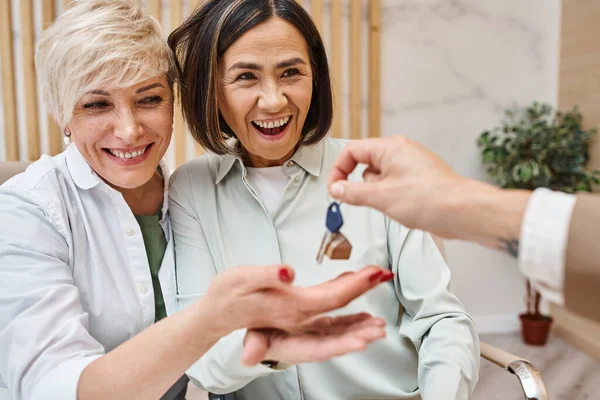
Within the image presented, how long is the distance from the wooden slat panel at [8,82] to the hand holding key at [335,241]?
244 centimetres

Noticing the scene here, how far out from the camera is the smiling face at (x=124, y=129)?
120 cm

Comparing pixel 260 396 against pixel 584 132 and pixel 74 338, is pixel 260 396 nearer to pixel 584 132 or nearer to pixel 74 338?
pixel 74 338

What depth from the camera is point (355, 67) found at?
3078 mm

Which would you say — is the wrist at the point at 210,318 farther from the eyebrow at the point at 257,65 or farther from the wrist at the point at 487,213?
the eyebrow at the point at 257,65

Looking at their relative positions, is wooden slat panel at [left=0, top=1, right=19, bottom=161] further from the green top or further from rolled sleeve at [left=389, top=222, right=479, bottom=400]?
rolled sleeve at [left=389, top=222, right=479, bottom=400]

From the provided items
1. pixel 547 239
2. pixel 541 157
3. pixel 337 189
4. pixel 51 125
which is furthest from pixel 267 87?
pixel 541 157

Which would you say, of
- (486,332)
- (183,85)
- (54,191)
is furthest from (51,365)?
(486,332)

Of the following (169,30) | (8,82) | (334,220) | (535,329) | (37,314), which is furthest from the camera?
(535,329)

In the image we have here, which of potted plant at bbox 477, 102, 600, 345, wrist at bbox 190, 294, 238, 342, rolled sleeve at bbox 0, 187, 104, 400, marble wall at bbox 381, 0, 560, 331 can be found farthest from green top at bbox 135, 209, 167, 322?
potted plant at bbox 477, 102, 600, 345

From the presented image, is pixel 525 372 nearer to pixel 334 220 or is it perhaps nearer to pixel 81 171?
pixel 334 220

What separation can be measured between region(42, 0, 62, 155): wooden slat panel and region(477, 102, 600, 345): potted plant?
95.8 inches

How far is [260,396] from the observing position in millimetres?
1322

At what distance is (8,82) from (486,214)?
2750 mm

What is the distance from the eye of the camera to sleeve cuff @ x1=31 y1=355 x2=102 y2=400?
942 millimetres
